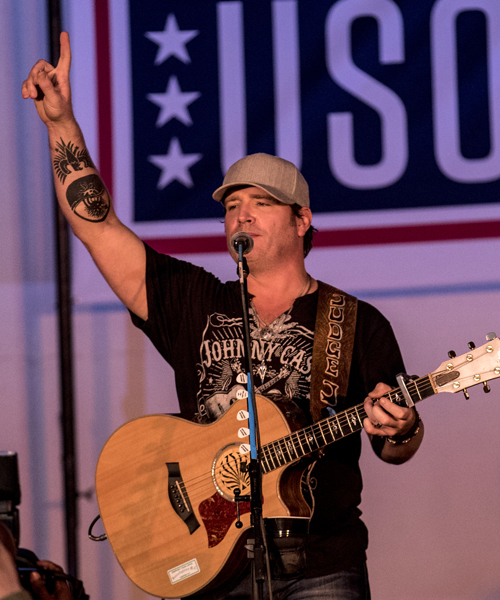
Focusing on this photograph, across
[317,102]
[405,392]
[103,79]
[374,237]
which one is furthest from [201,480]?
[103,79]

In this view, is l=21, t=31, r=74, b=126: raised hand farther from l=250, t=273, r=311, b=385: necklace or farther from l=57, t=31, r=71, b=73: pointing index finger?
l=250, t=273, r=311, b=385: necklace

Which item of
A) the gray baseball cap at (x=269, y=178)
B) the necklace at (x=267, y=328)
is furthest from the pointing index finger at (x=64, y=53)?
the necklace at (x=267, y=328)

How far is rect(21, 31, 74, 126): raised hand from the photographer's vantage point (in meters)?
2.65

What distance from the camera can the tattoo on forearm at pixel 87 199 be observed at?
8.99 ft

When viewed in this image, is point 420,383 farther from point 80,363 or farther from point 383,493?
point 80,363

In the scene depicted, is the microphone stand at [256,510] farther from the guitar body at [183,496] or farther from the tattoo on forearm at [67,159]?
the tattoo on forearm at [67,159]

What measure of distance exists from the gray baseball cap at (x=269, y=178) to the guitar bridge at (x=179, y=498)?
40.8 inches

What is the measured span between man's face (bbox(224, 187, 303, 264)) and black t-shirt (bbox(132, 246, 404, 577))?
7.7 inches

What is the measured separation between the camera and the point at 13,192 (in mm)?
4109

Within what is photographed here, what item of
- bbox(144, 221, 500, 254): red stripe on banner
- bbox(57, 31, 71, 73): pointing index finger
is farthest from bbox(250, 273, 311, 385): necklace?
bbox(144, 221, 500, 254): red stripe on banner

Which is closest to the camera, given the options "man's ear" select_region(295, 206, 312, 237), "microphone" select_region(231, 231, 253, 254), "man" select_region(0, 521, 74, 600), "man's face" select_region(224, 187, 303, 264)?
"man" select_region(0, 521, 74, 600)

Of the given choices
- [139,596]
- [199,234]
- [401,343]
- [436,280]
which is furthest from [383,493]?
[199,234]

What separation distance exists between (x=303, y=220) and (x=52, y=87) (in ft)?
3.50

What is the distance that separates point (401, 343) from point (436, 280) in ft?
1.27
